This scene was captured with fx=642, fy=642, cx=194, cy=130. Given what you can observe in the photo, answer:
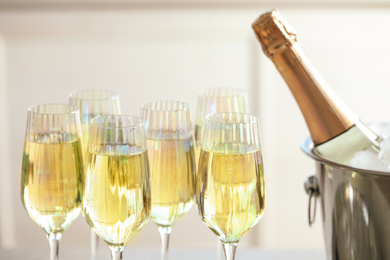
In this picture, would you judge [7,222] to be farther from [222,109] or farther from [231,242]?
[231,242]

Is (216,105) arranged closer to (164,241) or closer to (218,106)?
(218,106)

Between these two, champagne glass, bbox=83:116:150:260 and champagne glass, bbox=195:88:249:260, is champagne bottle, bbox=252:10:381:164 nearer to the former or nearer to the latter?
champagne glass, bbox=195:88:249:260

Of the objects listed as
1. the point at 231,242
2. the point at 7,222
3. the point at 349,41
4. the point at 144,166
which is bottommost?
the point at 7,222

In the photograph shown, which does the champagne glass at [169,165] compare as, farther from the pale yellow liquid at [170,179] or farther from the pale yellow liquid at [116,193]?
the pale yellow liquid at [116,193]

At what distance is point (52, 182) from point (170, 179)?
0.16 meters

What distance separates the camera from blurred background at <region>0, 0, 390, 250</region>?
2.36 meters

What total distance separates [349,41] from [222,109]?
4.81ft

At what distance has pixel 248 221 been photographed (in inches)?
31.9

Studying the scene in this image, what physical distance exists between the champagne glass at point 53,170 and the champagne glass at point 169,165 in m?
0.11

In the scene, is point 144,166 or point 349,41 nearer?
point 144,166

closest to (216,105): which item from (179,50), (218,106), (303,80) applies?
(218,106)

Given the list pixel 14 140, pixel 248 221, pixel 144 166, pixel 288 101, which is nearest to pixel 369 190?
pixel 248 221

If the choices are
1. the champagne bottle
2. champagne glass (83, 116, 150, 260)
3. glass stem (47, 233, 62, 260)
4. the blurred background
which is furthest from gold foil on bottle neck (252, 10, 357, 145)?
the blurred background

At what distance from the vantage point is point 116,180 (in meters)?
0.78
